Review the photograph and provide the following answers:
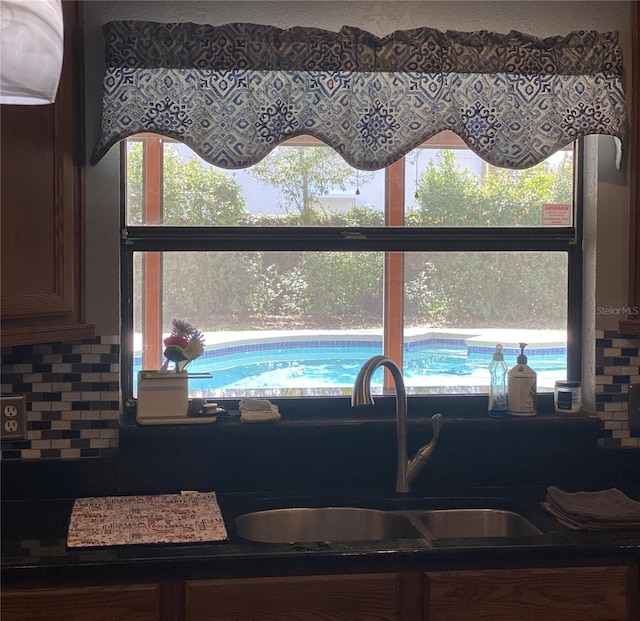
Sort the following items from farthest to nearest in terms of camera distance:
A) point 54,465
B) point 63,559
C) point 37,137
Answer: point 54,465 → point 37,137 → point 63,559

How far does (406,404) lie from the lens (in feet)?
8.25

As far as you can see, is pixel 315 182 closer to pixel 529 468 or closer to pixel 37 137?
pixel 37 137

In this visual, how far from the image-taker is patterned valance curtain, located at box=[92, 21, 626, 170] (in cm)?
241

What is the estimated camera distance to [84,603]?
195 centimetres

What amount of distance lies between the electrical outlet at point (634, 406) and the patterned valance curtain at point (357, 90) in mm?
756

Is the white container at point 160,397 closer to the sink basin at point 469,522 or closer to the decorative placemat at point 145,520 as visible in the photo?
the decorative placemat at point 145,520

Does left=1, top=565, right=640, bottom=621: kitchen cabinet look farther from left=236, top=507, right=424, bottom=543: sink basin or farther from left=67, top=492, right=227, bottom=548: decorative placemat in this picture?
left=236, top=507, right=424, bottom=543: sink basin

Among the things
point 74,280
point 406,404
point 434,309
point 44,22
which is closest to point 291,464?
point 406,404

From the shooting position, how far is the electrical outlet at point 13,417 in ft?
7.82

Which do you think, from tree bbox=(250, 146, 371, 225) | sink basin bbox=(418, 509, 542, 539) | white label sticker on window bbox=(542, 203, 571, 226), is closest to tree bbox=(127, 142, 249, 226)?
tree bbox=(250, 146, 371, 225)

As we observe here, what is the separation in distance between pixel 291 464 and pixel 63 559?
785 mm

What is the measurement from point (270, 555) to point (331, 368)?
2.64ft

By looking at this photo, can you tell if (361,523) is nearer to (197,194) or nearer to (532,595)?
(532,595)

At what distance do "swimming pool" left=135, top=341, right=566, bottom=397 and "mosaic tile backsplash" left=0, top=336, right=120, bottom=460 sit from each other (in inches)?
10.8
